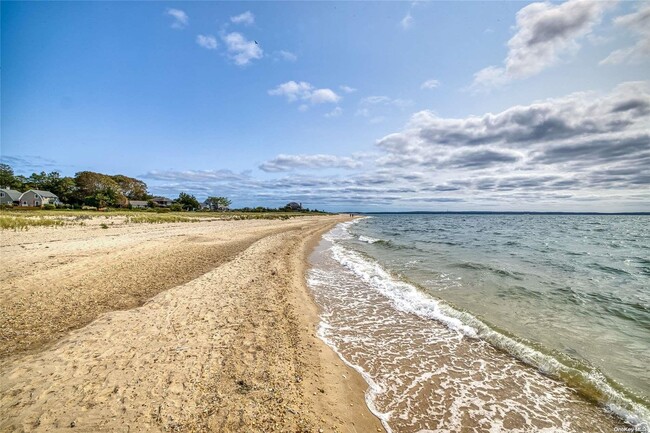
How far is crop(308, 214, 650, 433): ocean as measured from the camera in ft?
15.1

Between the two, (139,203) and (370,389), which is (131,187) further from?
(370,389)

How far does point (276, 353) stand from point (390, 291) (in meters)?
6.59

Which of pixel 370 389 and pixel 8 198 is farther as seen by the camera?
pixel 8 198

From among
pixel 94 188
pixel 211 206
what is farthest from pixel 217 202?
pixel 94 188

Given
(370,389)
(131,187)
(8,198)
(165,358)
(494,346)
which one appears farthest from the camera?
(131,187)

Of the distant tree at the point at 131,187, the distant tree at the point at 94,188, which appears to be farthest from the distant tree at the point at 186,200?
the distant tree at the point at 94,188

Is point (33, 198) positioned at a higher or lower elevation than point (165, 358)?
higher

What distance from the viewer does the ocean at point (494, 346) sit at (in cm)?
460

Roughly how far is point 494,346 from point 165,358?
7455mm

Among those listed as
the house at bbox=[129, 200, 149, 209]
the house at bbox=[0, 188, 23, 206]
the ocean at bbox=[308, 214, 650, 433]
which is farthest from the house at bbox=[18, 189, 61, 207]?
the ocean at bbox=[308, 214, 650, 433]

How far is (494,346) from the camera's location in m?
6.86

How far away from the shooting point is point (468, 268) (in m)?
15.6

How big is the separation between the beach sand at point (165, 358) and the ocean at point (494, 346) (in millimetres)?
986

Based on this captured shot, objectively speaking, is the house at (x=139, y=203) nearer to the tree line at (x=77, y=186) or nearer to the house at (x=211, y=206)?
the tree line at (x=77, y=186)
